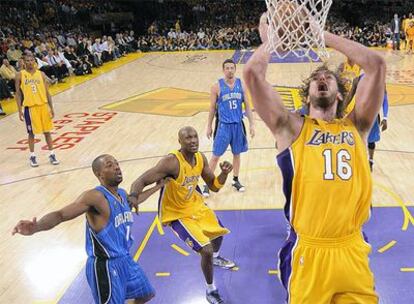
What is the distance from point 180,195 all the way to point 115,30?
24860mm

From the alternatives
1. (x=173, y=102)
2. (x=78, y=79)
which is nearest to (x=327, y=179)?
(x=173, y=102)

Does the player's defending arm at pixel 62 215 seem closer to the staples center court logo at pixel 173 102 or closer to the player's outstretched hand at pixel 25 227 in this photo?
the player's outstretched hand at pixel 25 227

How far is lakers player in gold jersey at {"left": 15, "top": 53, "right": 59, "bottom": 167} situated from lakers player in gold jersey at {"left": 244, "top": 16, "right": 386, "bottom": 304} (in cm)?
598

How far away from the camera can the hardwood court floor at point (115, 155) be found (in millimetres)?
5043

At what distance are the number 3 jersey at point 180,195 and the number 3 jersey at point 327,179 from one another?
5.69 ft

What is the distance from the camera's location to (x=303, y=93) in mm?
2873

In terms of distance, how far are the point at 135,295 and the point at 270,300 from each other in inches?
49.4

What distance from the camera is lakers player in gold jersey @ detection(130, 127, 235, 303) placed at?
13.2ft

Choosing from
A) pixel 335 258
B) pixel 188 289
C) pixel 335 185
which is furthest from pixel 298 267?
pixel 188 289

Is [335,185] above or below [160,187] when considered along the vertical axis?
above

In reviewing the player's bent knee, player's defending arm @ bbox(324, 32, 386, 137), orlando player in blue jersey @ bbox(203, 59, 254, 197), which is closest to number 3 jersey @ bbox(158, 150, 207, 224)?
the player's bent knee

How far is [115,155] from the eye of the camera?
827 centimetres

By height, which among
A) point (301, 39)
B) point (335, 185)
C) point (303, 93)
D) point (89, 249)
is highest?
point (301, 39)

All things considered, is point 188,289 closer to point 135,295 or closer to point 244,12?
point 135,295
